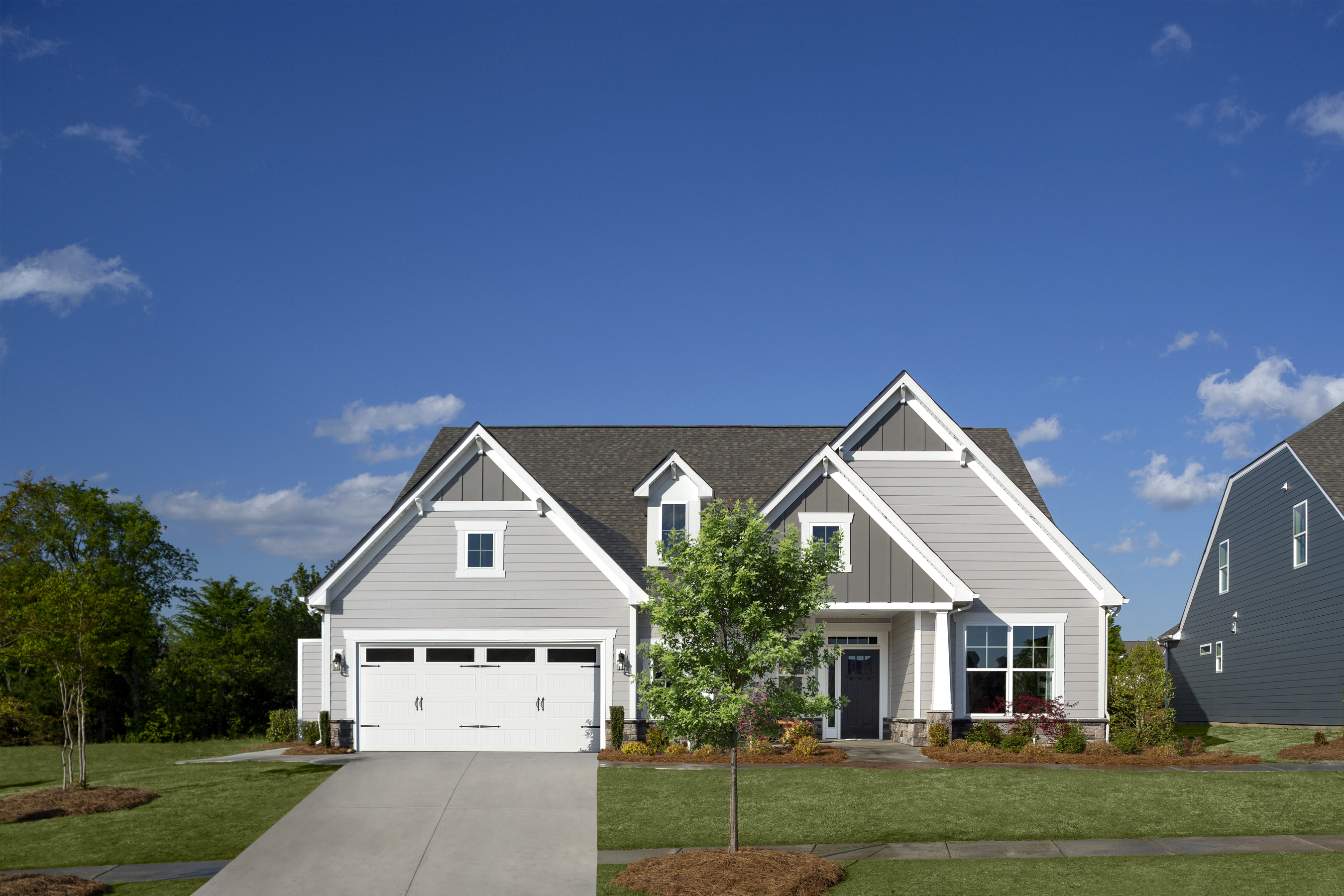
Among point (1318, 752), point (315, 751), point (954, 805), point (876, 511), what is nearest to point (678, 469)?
point (876, 511)

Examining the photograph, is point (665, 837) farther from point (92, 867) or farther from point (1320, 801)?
point (1320, 801)

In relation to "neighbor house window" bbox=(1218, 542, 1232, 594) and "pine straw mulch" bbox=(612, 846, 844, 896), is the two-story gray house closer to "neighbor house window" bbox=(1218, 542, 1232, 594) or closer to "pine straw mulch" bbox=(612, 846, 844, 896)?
"pine straw mulch" bbox=(612, 846, 844, 896)

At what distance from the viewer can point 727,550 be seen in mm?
12742

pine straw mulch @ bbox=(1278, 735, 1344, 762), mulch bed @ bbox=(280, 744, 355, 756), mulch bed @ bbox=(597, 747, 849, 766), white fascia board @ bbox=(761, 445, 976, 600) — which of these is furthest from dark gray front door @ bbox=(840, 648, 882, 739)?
mulch bed @ bbox=(280, 744, 355, 756)

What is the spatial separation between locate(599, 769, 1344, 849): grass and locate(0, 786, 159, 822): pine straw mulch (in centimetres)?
741

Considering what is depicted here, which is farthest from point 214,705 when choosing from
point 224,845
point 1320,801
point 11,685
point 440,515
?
point 1320,801

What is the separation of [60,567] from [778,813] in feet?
109

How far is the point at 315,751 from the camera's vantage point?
22.0 m

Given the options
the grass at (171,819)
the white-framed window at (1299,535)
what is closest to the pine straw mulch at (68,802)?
the grass at (171,819)

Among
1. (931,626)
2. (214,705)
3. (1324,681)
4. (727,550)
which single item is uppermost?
(727,550)

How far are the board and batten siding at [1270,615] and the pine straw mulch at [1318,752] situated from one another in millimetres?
3425

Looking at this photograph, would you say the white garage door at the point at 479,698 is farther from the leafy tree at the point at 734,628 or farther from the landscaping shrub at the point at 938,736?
the leafy tree at the point at 734,628

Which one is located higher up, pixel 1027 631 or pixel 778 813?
pixel 1027 631

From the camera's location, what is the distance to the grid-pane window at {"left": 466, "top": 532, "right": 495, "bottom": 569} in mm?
22672
